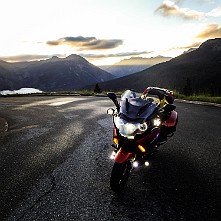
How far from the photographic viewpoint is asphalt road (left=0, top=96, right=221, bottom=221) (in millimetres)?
4094

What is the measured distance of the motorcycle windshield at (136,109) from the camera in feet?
15.6

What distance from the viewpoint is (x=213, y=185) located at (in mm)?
4902

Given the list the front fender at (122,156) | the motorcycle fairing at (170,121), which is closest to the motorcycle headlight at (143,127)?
the front fender at (122,156)

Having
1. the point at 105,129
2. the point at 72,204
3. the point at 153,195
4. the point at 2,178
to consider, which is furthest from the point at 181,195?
the point at 105,129

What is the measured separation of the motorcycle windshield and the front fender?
22.9 inches

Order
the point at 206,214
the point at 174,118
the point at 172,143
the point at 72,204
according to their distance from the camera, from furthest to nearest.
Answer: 1. the point at 172,143
2. the point at 174,118
3. the point at 72,204
4. the point at 206,214

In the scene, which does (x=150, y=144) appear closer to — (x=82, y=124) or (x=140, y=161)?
(x=140, y=161)

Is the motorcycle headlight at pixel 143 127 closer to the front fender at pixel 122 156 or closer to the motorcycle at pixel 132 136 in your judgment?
the motorcycle at pixel 132 136

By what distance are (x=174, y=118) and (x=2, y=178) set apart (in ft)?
13.8

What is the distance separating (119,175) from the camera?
4.61m

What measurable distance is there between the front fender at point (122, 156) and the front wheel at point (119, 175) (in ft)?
0.26

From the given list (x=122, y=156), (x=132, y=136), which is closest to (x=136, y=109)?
(x=132, y=136)

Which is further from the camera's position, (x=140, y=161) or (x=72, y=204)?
(x=140, y=161)

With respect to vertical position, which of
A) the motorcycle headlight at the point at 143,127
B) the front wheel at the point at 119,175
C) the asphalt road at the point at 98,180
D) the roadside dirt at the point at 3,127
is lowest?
the roadside dirt at the point at 3,127
